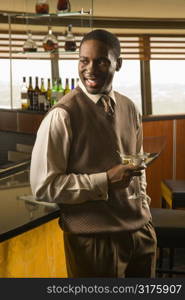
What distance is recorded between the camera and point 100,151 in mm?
1737

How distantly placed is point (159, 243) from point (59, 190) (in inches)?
46.5

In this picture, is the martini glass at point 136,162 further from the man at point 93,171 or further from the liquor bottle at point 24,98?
the liquor bottle at point 24,98

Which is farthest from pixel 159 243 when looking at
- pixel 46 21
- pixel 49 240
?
pixel 46 21

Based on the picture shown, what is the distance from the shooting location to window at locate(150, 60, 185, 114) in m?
7.16

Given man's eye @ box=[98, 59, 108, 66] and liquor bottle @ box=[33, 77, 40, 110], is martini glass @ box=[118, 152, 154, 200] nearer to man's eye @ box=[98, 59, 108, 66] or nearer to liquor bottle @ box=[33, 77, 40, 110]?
man's eye @ box=[98, 59, 108, 66]

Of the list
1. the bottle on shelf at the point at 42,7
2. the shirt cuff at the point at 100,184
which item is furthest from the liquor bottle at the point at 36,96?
the shirt cuff at the point at 100,184

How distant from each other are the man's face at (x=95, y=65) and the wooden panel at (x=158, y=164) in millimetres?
3849

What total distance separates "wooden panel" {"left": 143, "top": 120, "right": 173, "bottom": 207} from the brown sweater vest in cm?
381

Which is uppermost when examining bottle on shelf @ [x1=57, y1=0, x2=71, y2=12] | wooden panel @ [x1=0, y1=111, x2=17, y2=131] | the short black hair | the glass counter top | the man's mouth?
bottle on shelf @ [x1=57, y1=0, x2=71, y2=12]

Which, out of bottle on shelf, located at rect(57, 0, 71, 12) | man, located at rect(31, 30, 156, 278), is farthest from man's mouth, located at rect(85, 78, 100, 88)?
bottle on shelf, located at rect(57, 0, 71, 12)

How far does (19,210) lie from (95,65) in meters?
0.84

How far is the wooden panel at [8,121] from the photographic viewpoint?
544 centimetres

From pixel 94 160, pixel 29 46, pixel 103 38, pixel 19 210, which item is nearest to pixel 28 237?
pixel 19 210

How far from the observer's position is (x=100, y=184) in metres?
1.69
